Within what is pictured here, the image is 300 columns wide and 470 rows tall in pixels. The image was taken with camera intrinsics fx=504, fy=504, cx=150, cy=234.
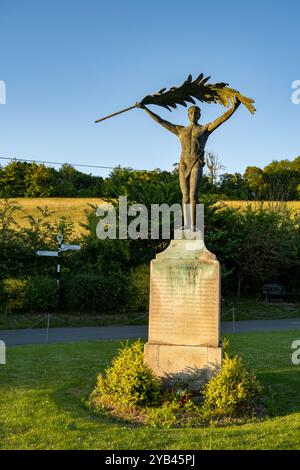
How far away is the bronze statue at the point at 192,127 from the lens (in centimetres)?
950

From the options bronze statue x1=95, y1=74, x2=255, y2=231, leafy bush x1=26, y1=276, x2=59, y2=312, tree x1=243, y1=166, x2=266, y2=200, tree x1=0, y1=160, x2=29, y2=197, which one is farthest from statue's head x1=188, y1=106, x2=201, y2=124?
tree x1=243, y1=166, x2=266, y2=200

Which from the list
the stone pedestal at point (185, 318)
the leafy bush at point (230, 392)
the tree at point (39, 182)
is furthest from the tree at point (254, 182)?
the leafy bush at point (230, 392)

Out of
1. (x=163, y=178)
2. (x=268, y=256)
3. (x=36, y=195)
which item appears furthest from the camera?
(x=36, y=195)

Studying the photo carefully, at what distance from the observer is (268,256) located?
28.1 metres

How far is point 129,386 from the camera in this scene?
8234 mm

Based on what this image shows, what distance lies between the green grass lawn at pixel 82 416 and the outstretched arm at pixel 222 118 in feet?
16.6

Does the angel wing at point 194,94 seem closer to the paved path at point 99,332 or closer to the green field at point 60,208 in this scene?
the paved path at point 99,332

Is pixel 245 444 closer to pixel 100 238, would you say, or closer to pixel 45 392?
pixel 45 392

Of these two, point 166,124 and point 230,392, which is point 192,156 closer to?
point 166,124

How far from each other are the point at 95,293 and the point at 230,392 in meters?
15.4

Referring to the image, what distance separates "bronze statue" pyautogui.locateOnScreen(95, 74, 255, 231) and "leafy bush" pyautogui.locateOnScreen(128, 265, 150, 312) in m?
14.2

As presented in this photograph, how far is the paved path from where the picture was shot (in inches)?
693

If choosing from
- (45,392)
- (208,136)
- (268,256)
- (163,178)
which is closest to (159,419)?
(45,392)
